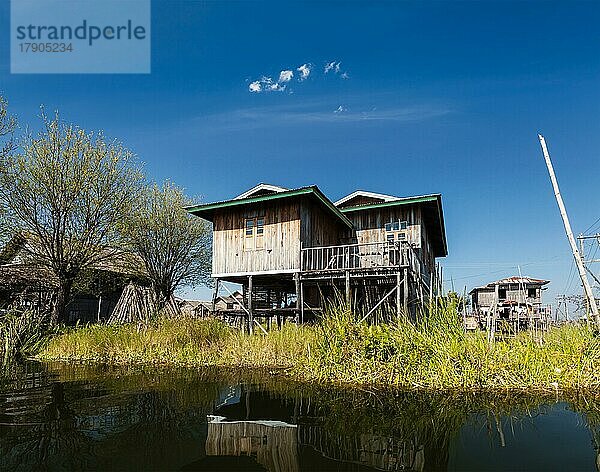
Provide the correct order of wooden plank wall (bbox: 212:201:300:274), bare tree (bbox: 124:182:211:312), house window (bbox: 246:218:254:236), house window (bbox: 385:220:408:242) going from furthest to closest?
bare tree (bbox: 124:182:211:312) < house window (bbox: 385:220:408:242) < house window (bbox: 246:218:254:236) < wooden plank wall (bbox: 212:201:300:274)

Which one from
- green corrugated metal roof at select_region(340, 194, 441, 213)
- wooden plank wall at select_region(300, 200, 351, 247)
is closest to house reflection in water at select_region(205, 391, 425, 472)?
wooden plank wall at select_region(300, 200, 351, 247)

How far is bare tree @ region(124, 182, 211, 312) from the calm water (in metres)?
18.1

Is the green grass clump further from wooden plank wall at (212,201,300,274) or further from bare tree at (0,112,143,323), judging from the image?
bare tree at (0,112,143,323)

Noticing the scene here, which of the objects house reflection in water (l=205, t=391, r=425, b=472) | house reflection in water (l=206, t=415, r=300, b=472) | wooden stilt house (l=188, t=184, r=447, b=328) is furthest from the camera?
wooden stilt house (l=188, t=184, r=447, b=328)

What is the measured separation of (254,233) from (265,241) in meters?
0.69

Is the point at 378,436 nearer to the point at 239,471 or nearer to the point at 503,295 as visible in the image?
the point at 239,471

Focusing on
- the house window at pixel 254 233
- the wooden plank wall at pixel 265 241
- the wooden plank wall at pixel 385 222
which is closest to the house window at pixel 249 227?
the house window at pixel 254 233

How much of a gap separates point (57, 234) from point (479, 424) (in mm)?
18953

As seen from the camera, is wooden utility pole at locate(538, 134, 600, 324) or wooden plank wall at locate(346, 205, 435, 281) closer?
wooden utility pole at locate(538, 134, 600, 324)

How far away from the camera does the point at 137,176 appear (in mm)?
22891

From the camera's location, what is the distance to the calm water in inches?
236

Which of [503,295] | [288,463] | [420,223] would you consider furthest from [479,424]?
[503,295]

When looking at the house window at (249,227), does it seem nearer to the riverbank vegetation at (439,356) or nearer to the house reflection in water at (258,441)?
the riverbank vegetation at (439,356)

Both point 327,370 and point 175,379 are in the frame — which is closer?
point 327,370
